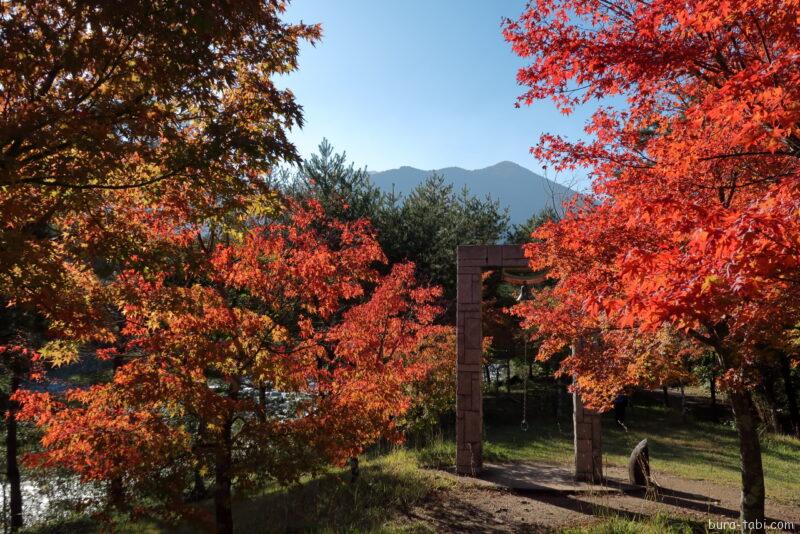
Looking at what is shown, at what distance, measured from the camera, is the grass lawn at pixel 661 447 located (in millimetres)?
11633

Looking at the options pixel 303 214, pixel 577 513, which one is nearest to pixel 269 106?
pixel 303 214

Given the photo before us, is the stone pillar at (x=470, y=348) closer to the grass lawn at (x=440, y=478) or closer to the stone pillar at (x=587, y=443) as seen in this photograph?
the grass lawn at (x=440, y=478)

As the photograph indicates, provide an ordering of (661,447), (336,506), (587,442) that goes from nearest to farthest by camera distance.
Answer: (336,506)
(587,442)
(661,447)

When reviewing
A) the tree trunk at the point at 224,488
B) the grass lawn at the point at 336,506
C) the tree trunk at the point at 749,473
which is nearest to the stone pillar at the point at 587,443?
the grass lawn at the point at 336,506

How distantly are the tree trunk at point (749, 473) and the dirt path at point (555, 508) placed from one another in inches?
45.4

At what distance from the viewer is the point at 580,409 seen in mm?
9953

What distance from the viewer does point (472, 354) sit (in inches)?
418

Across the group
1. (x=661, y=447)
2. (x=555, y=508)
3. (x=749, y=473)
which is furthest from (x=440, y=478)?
(x=661, y=447)

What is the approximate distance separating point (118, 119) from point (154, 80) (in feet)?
1.63

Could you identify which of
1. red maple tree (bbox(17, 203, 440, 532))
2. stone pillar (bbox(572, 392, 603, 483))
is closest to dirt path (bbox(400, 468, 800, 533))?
stone pillar (bbox(572, 392, 603, 483))

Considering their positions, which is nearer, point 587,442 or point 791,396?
point 587,442

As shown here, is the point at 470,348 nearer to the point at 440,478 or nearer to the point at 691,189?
the point at 440,478

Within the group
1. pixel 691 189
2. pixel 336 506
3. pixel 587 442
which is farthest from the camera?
pixel 587 442

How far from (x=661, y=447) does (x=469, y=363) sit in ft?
30.0
